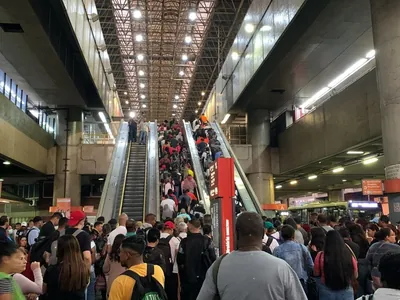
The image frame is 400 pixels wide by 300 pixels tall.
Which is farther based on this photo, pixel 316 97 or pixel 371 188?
pixel 316 97

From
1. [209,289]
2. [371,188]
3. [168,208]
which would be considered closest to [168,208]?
[168,208]

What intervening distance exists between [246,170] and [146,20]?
11.7 meters

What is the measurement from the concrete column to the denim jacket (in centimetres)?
651

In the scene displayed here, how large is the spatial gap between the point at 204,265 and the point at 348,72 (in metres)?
17.0

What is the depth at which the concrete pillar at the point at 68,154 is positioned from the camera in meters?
23.5

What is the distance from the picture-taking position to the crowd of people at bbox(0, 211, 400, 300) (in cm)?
238

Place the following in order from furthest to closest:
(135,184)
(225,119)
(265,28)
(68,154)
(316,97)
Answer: (225,119) < (316,97) < (68,154) < (265,28) < (135,184)

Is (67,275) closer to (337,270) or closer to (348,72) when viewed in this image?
(337,270)

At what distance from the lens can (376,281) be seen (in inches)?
153

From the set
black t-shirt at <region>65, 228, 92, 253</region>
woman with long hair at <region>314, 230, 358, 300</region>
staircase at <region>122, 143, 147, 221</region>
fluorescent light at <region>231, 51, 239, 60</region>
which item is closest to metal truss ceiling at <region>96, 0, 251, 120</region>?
fluorescent light at <region>231, 51, 239, 60</region>

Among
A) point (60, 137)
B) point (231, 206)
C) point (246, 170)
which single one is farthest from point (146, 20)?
point (231, 206)

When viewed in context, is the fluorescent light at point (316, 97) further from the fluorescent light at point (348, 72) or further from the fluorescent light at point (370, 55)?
the fluorescent light at point (370, 55)

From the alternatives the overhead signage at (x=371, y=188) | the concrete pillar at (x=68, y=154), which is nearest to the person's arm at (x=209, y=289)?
the overhead signage at (x=371, y=188)

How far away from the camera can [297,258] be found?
17.1 feet
